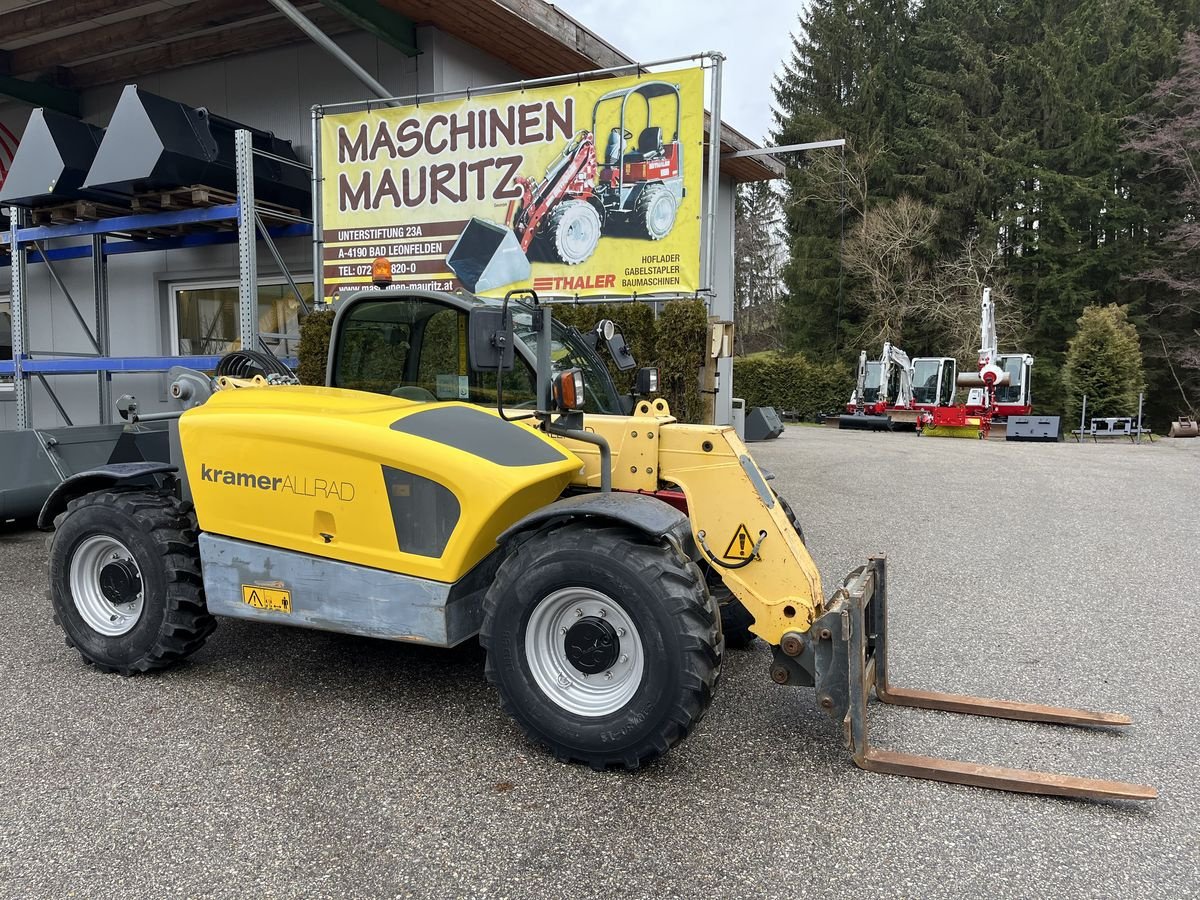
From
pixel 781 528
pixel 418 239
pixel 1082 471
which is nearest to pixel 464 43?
pixel 418 239

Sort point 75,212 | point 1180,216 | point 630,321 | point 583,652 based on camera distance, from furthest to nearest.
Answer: point 1180,216, point 75,212, point 630,321, point 583,652

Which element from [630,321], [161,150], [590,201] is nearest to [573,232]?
[590,201]

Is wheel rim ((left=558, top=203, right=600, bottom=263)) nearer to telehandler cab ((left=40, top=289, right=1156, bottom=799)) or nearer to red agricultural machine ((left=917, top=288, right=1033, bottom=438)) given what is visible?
telehandler cab ((left=40, top=289, right=1156, bottom=799))

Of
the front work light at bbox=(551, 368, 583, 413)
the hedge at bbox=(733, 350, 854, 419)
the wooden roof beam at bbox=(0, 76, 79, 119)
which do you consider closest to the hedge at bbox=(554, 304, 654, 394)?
the front work light at bbox=(551, 368, 583, 413)

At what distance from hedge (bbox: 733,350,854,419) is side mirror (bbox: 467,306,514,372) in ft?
88.1

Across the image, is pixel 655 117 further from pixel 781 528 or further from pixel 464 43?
pixel 781 528

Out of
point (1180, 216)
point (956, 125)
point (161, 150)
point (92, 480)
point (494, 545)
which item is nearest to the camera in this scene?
point (494, 545)

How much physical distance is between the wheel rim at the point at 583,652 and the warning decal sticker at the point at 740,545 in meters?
0.62

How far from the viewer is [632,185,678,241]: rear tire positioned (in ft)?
25.2

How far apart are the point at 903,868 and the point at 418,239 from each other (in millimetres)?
7628

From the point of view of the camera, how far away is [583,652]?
3.08 meters

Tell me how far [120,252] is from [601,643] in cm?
1021

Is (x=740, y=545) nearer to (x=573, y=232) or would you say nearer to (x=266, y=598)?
(x=266, y=598)

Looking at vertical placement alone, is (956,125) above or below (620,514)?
above
